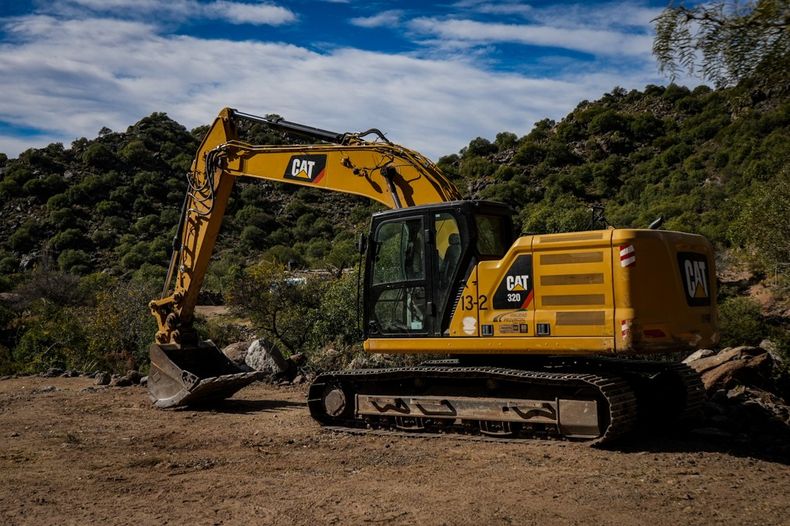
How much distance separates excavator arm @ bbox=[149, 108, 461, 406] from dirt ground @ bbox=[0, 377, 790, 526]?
178 cm

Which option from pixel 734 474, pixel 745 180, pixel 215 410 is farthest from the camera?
pixel 745 180

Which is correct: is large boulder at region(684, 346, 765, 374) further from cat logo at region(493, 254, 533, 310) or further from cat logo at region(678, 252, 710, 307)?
cat logo at region(493, 254, 533, 310)

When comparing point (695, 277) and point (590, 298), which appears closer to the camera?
point (590, 298)

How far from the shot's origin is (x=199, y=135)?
55812mm

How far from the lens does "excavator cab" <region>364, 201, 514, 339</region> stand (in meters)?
8.77

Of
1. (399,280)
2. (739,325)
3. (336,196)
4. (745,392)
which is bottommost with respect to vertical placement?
(745,392)

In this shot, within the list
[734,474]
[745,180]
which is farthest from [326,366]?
[745,180]

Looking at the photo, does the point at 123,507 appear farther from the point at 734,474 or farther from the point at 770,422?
the point at 770,422

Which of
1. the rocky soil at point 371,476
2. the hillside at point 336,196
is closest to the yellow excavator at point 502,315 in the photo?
the rocky soil at point 371,476

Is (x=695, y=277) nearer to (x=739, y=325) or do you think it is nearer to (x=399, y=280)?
(x=399, y=280)

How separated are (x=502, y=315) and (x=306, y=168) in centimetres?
409

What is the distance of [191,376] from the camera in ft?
37.4

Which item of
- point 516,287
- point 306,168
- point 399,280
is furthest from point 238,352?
point 516,287

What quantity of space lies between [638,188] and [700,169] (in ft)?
10.2
